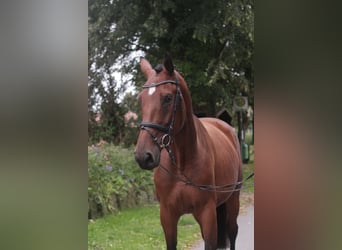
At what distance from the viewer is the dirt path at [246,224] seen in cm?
149

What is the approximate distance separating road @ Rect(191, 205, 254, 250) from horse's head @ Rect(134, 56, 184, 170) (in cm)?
41

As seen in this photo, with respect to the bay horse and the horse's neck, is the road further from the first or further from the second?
the horse's neck

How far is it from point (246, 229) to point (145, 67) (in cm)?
78

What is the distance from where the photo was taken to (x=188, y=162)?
62.4 inches

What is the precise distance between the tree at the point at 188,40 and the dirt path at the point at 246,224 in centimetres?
39

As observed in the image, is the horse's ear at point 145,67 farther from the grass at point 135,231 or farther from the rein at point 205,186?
the grass at point 135,231

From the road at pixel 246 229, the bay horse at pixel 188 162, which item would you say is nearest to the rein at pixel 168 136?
the bay horse at pixel 188 162

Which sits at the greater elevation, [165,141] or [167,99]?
[167,99]

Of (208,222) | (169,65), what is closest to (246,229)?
(208,222)

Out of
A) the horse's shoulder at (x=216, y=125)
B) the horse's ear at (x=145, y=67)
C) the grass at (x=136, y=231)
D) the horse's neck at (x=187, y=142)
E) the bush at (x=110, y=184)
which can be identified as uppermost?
the horse's ear at (x=145, y=67)

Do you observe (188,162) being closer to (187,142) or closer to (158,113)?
(187,142)
